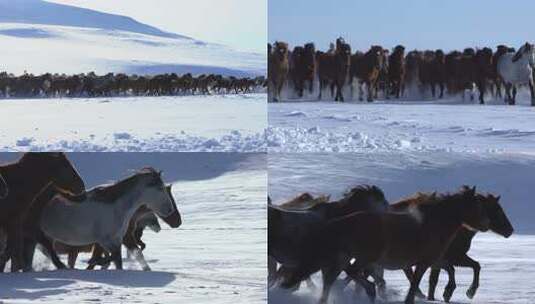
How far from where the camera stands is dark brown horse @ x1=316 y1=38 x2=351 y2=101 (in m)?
8.78

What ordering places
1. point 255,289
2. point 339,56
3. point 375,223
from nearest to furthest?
point 375,223
point 255,289
point 339,56

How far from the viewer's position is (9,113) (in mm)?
9070

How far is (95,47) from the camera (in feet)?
30.1

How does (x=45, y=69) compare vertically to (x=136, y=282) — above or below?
above

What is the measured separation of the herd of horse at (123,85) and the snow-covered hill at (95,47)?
0.18 feet

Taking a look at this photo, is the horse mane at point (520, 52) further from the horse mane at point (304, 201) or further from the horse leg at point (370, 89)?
the horse mane at point (304, 201)

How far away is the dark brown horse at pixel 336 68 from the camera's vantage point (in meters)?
8.78

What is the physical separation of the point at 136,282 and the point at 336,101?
2.00 m

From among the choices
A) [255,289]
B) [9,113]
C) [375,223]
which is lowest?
[255,289]

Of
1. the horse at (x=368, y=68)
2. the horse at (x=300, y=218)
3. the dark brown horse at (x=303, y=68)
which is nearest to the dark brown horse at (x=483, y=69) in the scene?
the horse at (x=368, y=68)

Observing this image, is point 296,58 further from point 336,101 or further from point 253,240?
point 253,240

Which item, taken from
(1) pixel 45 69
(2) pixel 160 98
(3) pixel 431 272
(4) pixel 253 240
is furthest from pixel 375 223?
(1) pixel 45 69

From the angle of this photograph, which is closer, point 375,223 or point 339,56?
point 375,223

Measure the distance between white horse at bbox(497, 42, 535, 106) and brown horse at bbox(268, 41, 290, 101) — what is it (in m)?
1.49
